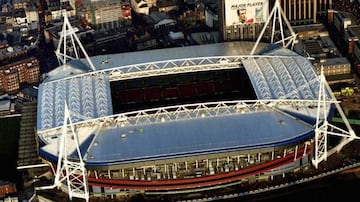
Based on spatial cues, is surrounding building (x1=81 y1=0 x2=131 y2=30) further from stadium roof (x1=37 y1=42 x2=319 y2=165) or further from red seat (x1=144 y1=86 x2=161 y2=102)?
red seat (x1=144 y1=86 x2=161 y2=102)

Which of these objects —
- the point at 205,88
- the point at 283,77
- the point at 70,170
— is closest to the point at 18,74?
the point at 205,88

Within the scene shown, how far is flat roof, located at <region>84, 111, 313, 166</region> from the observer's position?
63.2m

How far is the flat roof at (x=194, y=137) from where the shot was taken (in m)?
63.2

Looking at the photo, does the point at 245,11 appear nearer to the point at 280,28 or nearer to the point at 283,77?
the point at 280,28

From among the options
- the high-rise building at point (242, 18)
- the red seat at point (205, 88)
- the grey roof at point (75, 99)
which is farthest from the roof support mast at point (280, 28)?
the grey roof at point (75, 99)

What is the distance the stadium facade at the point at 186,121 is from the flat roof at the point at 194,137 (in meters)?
0.09

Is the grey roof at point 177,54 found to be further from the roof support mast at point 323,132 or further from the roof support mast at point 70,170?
the roof support mast at point 70,170

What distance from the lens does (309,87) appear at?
70875 millimetres

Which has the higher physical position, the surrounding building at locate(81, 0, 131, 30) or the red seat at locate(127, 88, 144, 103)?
the surrounding building at locate(81, 0, 131, 30)

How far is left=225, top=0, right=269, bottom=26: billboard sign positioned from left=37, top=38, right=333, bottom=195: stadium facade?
11.4 m

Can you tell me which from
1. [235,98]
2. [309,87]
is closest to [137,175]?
[235,98]

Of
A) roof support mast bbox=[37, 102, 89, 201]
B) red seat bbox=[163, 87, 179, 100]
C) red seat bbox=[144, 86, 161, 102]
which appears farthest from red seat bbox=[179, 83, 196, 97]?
roof support mast bbox=[37, 102, 89, 201]

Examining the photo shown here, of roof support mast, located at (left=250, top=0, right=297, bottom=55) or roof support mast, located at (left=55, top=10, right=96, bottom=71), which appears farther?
roof support mast, located at (left=250, top=0, right=297, bottom=55)

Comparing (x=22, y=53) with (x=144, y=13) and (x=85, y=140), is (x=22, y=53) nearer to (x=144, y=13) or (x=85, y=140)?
(x=144, y=13)
